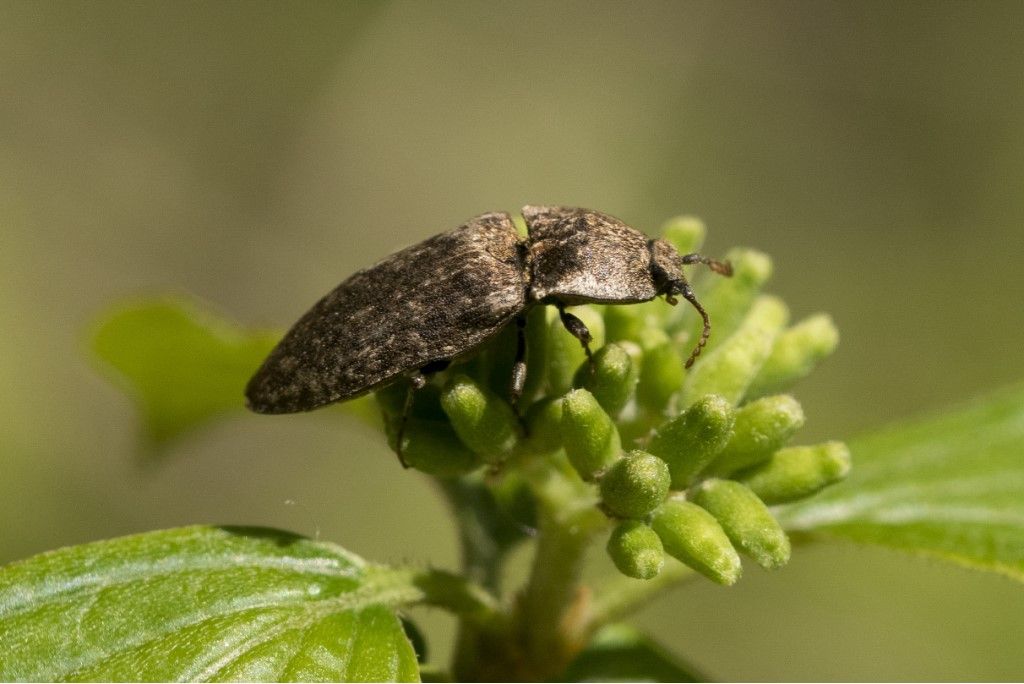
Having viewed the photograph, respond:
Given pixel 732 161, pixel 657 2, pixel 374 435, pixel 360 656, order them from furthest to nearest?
pixel 657 2
pixel 732 161
pixel 374 435
pixel 360 656

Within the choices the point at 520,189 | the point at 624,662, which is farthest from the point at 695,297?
the point at 520,189

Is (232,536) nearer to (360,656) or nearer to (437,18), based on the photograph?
(360,656)

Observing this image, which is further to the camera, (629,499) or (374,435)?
(374,435)

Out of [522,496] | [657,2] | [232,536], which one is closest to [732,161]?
[657,2]

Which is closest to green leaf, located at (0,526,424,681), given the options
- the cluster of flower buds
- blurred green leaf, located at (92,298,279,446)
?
the cluster of flower buds

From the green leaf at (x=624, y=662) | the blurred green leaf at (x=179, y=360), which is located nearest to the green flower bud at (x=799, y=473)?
the green leaf at (x=624, y=662)

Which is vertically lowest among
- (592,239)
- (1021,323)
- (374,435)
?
(374,435)

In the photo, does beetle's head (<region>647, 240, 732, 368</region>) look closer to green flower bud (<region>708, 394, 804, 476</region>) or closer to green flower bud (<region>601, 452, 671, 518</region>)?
green flower bud (<region>708, 394, 804, 476</region>)
